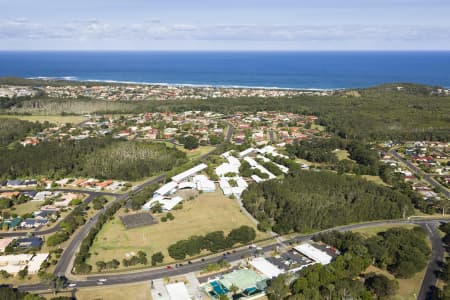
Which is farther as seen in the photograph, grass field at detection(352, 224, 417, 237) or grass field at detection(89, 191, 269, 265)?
grass field at detection(352, 224, 417, 237)

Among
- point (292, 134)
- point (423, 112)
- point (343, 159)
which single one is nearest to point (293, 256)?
point (343, 159)

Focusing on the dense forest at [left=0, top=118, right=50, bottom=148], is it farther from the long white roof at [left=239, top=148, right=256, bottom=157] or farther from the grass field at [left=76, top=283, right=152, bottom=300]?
the grass field at [left=76, top=283, right=152, bottom=300]

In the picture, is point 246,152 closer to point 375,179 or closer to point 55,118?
point 375,179

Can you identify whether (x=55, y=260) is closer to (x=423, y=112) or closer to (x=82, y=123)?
(x=82, y=123)

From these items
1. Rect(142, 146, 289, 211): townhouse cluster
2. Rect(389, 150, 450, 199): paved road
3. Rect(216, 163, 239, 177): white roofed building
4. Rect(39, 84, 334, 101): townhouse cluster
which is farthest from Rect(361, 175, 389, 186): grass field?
Rect(39, 84, 334, 101): townhouse cluster

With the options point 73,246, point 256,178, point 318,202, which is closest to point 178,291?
point 73,246
